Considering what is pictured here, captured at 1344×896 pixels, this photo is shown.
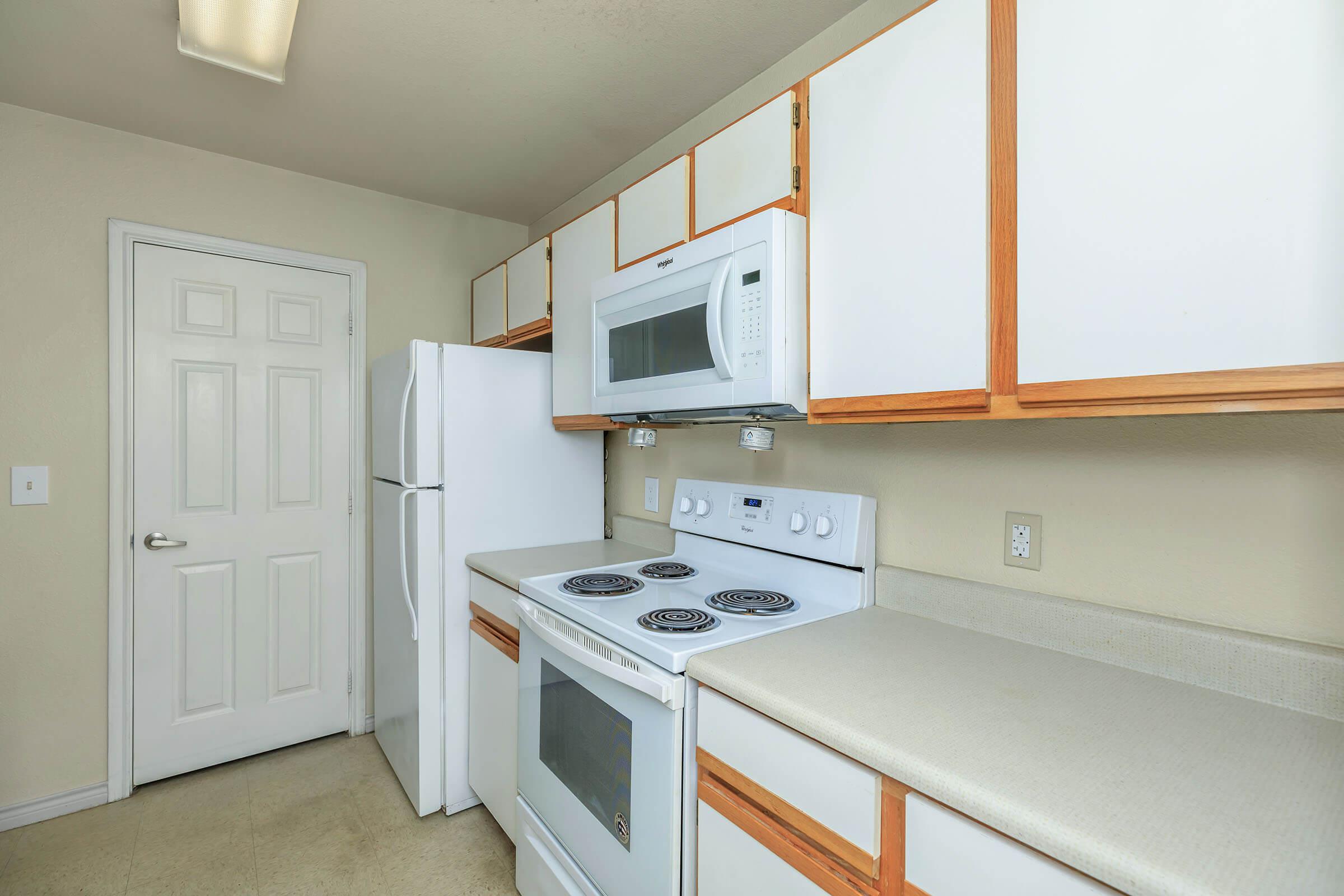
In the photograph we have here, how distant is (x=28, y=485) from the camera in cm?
219

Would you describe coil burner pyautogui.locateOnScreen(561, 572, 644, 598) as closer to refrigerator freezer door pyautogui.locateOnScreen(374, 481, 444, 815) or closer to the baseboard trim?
refrigerator freezer door pyautogui.locateOnScreen(374, 481, 444, 815)

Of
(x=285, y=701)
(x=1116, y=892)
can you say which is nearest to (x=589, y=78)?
(x=1116, y=892)

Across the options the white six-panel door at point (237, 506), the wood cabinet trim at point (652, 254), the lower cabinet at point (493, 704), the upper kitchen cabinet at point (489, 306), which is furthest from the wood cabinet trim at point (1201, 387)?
the white six-panel door at point (237, 506)

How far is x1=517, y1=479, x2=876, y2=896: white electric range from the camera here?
4.19ft

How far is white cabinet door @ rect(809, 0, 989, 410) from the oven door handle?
69cm

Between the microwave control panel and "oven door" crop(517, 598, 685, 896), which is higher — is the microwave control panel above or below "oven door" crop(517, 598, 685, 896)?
above

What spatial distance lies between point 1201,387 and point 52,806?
3481mm

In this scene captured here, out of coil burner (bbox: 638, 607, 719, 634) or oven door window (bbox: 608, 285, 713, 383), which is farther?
oven door window (bbox: 608, 285, 713, 383)

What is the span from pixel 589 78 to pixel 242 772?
9.60ft

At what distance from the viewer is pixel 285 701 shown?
8.77ft

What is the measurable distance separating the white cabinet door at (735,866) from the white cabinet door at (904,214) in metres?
0.84

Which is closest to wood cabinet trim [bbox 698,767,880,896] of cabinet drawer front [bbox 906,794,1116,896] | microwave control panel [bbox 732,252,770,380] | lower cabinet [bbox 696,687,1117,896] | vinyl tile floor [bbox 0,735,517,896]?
lower cabinet [bbox 696,687,1117,896]

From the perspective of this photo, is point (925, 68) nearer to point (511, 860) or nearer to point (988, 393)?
point (988, 393)

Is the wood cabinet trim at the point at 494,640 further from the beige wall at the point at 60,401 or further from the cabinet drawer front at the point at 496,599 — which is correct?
the beige wall at the point at 60,401
